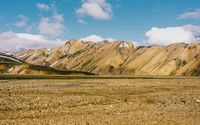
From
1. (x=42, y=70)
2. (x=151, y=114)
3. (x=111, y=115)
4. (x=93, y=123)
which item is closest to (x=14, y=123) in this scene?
(x=93, y=123)

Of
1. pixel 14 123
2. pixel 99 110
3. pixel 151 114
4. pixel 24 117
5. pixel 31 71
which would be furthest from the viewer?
pixel 31 71

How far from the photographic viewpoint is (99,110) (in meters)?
34.0

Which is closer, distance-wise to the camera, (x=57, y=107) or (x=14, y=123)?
(x=14, y=123)

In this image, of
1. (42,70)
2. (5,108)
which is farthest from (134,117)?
(42,70)

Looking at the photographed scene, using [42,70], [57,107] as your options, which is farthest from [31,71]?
[57,107]

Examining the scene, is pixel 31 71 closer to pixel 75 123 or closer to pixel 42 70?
pixel 42 70

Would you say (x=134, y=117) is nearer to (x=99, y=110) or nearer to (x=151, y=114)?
(x=151, y=114)

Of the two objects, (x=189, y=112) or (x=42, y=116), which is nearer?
(x=42, y=116)

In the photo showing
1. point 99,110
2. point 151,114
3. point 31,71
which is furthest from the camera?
point 31,71

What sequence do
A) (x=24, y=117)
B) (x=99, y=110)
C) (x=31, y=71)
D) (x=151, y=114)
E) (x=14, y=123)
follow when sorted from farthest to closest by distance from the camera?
1. (x=31, y=71)
2. (x=99, y=110)
3. (x=151, y=114)
4. (x=24, y=117)
5. (x=14, y=123)

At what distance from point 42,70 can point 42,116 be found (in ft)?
563

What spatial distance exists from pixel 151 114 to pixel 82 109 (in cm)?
656

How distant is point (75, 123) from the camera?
2644 cm

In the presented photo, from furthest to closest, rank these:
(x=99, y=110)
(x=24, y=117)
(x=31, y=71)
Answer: (x=31, y=71) → (x=99, y=110) → (x=24, y=117)
